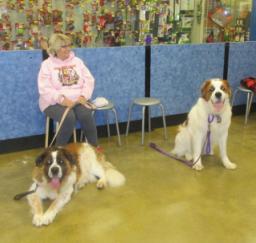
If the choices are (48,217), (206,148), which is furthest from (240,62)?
(48,217)

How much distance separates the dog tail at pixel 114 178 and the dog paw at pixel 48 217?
2.42 ft

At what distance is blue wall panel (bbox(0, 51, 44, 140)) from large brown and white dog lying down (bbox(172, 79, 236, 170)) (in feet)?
5.41

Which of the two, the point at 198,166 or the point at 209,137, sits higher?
the point at 209,137

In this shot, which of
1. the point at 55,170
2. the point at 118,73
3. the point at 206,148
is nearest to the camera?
the point at 55,170

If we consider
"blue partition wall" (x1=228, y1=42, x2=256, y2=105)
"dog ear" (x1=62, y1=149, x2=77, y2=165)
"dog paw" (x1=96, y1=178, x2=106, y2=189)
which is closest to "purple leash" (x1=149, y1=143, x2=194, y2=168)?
"dog paw" (x1=96, y1=178, x2=106, y2=189)

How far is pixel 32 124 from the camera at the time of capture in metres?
4.23

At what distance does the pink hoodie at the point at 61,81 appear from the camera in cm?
379

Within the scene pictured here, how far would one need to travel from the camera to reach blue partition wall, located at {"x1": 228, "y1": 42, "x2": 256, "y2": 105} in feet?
17.9

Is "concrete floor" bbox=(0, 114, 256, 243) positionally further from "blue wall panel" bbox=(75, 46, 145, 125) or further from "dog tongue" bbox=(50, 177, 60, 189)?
"blue wall panel" bbox=(75, 46, 145, 125)

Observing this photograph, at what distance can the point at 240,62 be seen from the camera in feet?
18.2

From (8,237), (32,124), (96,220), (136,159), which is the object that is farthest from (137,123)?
(8,237)

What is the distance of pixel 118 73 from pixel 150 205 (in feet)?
6.75

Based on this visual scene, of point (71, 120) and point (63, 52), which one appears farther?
point (63, 52)

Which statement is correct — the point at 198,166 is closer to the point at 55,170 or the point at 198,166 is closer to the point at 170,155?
the point at 170,155
